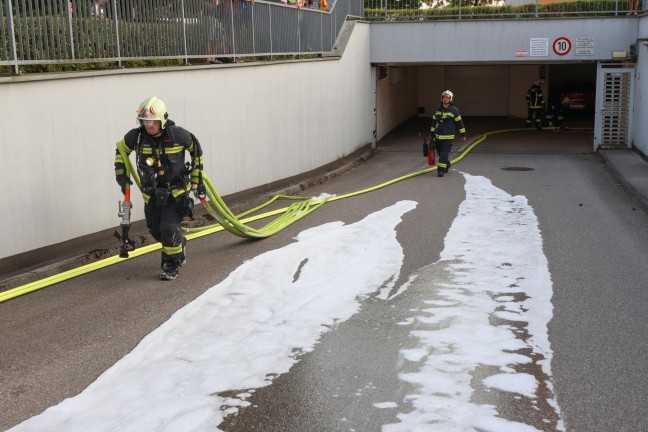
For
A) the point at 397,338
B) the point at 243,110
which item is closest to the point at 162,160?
the point at 397,338

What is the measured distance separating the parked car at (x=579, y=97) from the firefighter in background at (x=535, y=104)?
5.43 metres

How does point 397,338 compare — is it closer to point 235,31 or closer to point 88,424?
point 88,424

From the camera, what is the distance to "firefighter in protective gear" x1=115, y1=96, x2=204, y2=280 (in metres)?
9.10

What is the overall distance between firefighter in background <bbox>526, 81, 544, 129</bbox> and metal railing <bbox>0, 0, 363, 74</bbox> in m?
12.6

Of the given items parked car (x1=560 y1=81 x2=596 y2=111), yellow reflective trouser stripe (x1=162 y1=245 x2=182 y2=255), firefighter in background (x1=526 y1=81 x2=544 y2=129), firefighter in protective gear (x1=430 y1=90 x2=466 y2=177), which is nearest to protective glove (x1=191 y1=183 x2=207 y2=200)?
yellow reflective trouser stripe (x1=162 y1=245 x2=182 y2=255)

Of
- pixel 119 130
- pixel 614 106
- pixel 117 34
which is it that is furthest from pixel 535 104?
pixel 119 130

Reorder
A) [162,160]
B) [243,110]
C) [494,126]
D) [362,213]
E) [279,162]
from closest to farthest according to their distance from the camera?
[162,160]
[362,213]
[243,110]
[279,162]
[494,126]

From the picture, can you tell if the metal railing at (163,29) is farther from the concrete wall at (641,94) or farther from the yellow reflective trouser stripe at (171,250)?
the yellow reflective trouser stripe at (171,250)

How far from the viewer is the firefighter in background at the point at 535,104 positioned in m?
29.3

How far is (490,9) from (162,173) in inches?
697

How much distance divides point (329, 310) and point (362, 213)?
5.68 metres

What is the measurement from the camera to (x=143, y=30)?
12.4 metres

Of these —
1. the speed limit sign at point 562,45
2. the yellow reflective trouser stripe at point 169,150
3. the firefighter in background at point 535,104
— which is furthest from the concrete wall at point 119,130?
the firefighter in background at point 535,104

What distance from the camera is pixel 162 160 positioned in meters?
9.21
